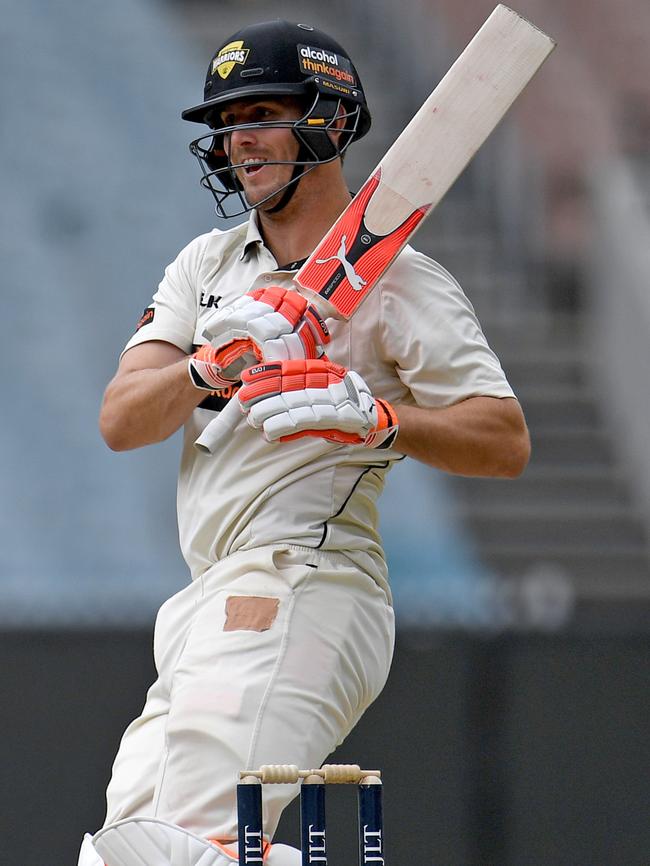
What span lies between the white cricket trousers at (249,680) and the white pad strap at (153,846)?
0.03 meters

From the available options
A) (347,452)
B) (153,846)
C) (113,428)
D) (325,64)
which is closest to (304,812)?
(153,846)

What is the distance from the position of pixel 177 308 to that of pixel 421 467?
13.6 feet

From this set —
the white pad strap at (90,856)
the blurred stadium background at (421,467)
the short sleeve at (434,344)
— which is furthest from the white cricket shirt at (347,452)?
the blurred stadium background at (421,467)

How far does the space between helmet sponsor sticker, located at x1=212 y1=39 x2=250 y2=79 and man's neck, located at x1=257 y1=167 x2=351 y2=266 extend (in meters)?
0.19

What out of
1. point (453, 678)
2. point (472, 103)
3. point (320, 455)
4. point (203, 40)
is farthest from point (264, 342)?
point (203, 40)

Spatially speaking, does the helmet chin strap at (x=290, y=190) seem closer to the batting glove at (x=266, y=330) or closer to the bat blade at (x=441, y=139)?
the bat blade at (x=441, y=139)

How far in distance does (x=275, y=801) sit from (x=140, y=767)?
207mm

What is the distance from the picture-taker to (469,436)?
2201 millimetres

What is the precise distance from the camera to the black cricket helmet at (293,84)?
89.4 inches

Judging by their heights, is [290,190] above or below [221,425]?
above

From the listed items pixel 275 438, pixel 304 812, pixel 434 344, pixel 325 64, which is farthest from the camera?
pixel 325 64

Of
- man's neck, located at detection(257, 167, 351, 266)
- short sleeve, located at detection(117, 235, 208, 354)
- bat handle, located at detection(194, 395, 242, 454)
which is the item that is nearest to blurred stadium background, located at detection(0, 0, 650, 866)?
short sleeve, located at detection(117, 235, 208, 354)

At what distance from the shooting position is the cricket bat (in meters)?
2.24

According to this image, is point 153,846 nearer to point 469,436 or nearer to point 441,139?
point 469,436
